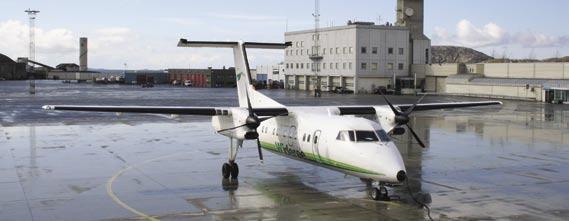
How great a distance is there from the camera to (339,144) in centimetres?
1828

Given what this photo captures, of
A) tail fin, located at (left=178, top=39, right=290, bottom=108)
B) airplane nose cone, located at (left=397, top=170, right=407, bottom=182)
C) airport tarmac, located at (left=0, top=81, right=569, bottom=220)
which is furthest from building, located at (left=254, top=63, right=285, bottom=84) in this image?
airplane nose cone, located at (left=397, top=170, right=407, bottom=182)

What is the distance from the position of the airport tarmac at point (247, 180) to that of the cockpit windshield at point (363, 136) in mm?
1923

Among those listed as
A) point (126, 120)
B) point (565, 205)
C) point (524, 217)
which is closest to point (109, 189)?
point (524, 217)

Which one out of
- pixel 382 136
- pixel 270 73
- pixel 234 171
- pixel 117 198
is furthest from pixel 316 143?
pixel 270 73

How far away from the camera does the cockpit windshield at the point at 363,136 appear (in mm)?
17938

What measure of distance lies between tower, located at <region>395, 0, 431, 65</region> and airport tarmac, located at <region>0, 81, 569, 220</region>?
2507 inches

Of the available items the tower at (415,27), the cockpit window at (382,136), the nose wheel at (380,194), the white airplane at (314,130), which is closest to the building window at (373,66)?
the tower at (415,27)

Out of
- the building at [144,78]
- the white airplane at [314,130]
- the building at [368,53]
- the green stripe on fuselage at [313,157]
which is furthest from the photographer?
the building at [144,78]

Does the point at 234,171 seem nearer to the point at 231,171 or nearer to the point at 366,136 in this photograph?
the point at 231,171

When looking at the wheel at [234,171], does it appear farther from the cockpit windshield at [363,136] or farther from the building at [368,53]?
the building at [368,53]

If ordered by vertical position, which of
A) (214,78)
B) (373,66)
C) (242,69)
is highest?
(373,66)

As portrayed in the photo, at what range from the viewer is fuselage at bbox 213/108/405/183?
1705 cm

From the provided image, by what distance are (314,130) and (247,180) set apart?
12.3 ft

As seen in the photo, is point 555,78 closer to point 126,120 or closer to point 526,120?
point 526,120
